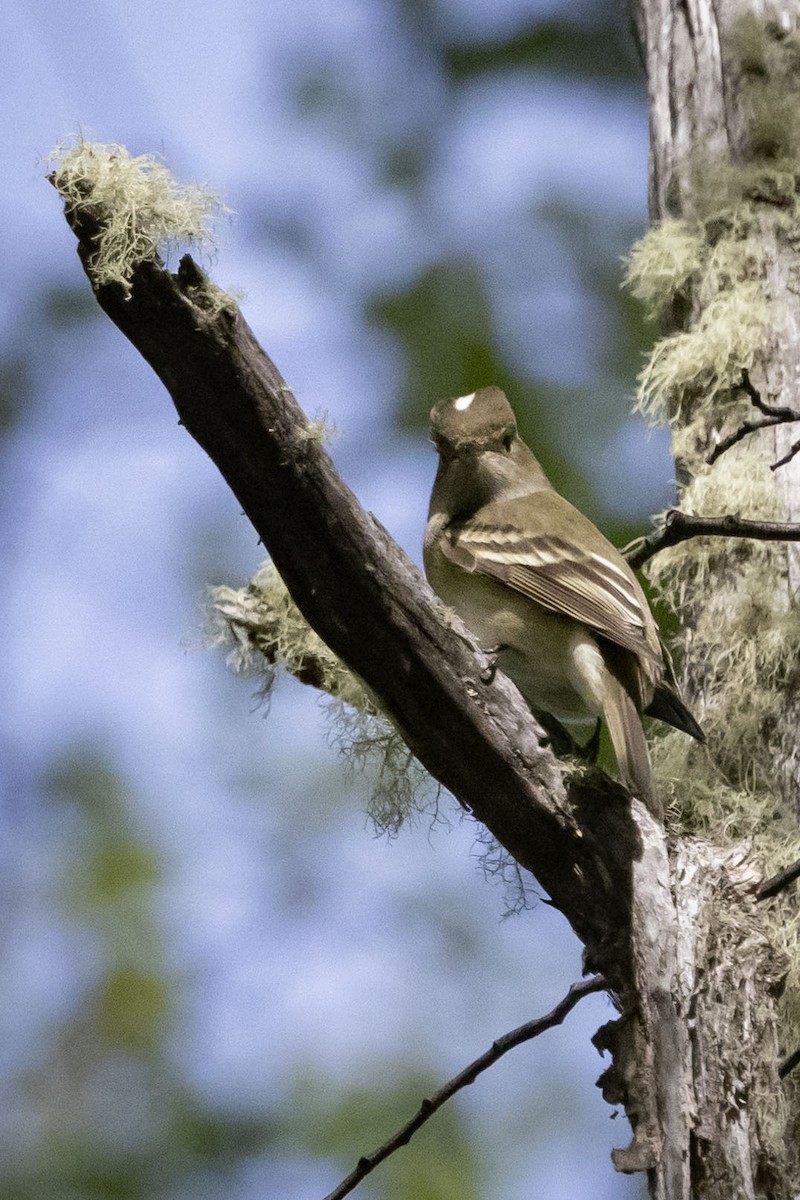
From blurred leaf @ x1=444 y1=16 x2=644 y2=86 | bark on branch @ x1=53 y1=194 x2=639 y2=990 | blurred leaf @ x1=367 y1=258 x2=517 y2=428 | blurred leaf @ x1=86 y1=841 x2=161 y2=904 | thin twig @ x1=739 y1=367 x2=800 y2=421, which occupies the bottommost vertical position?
bark on branch @ x1=53 y1=194 x2=639 y2=990

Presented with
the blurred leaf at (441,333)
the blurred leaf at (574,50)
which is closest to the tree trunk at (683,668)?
the blurred leaf at (441,333)

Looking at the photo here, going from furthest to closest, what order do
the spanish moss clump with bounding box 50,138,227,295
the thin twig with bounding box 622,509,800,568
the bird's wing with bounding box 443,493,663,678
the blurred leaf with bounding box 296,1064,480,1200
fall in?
the blurred leaf with bounding box 296,1064,480,1200, the bird's wing with bounding box 443,493,663,678, the thin twig with bounding box 622,509,800,568, the spanish moss clump with bounding box 50,138,227,295

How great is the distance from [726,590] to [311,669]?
1.24 m

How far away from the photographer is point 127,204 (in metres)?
2.61

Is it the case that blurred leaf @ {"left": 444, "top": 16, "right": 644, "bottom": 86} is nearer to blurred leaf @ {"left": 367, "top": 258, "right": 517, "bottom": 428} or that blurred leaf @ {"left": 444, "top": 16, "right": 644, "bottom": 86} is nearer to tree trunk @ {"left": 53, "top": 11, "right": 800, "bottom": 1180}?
blurred leaf @ {"left": 367, "top": 258, "right": 517, "bottom": 428}

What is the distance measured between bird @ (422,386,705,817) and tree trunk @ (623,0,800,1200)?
0.60 feet

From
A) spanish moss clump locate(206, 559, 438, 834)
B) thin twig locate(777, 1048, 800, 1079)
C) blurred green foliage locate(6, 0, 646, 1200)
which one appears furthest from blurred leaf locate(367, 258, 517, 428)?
thin twig locate(777, 1048, 800, 1079)

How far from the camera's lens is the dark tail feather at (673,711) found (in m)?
3.85

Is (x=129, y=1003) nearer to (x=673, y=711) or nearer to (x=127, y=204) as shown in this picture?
(x=673, y=711)

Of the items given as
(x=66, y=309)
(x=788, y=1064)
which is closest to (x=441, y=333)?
(x=66, y=309)

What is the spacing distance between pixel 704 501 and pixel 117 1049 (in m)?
3.96

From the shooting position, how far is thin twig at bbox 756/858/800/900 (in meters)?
A: 3.11

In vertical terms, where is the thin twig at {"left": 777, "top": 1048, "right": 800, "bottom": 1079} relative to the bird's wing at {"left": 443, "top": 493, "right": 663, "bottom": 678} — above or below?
below

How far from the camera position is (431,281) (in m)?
7.33
